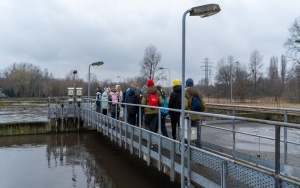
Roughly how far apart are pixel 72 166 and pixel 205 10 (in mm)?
9318

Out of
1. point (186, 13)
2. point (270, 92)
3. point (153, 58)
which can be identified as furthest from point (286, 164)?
point (270, 92)

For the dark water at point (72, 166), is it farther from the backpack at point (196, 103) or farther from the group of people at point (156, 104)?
the backpack at point (196, 103)

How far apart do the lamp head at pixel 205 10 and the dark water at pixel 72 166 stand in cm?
574

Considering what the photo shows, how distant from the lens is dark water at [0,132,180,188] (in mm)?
10789

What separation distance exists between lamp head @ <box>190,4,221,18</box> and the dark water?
5.74m

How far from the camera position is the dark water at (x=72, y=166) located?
10.8 meters

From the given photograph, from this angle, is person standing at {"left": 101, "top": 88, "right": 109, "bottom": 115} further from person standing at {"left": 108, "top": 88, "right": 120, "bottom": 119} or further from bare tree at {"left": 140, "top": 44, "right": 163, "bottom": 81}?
bare tree at {"left": 140, "top": 44, "right": 163, "bottom": 81}

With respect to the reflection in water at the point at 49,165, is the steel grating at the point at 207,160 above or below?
above

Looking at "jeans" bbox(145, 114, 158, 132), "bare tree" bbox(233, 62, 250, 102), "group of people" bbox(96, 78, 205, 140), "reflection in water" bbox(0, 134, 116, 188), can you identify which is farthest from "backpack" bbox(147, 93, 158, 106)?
"bare tree" bbox(233, 62, 250, 102)

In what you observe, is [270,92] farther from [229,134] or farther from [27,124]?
[229,134]

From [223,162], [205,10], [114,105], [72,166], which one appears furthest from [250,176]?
[72,166]

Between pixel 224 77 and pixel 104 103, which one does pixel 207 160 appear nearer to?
pixel 104 103

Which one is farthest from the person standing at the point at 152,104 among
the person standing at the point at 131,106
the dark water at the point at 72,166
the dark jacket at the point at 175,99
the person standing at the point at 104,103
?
the person standing at the point at 104,103

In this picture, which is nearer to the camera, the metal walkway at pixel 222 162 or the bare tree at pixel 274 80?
the metal walkway at pixel 222 162
